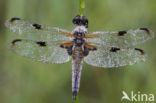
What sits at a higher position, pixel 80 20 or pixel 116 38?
pixel 80 20

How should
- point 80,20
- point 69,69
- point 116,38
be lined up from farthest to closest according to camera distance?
1. point 69,69
2. point 116,38
3. point 80,20

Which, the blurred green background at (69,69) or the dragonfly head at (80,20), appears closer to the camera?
the dragonfly head at (80,20)

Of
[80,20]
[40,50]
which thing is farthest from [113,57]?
[40,50]

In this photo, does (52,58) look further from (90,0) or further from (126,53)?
(90,0)

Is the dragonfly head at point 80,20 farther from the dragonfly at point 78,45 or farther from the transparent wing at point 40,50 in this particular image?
the transparent wing at point 40,50

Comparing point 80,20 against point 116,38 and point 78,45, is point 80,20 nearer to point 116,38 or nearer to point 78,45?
point 78,45

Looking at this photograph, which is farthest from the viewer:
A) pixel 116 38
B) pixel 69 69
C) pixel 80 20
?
pixel 69 69

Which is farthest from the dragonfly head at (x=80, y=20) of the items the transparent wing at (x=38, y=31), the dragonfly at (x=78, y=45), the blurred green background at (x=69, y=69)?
the blurred green background at (x=69, y=69)

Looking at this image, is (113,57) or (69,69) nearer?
(113,57)

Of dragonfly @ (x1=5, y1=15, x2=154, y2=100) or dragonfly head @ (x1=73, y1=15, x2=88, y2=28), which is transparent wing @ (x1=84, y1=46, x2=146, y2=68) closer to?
dragonfly @ (x1=5, y1=15, x2=154, y2=100)
